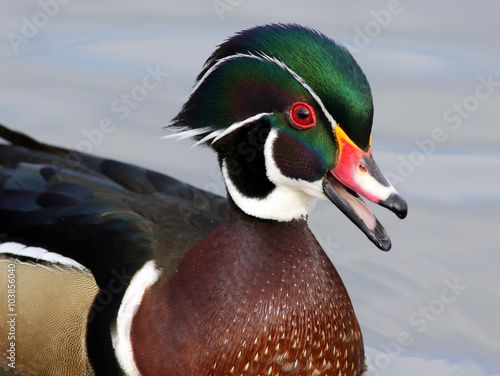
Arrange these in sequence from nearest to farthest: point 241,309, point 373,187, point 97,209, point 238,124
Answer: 1. point 373,187
2. point 238,124
3. point 241,309
4. point 97,209

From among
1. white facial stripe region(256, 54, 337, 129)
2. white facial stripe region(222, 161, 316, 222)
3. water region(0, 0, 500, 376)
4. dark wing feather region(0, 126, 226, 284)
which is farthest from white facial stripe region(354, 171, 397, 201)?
water region(0, 0, 500, 376)

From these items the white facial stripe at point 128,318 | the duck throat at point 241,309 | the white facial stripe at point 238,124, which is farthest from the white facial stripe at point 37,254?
the white facial stripe at point 238,124

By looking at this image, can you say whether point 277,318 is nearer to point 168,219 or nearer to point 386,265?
point 168,219

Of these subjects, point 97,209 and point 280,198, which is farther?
point 97,209

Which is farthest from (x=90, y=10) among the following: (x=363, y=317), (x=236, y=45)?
(x=236, y=45)

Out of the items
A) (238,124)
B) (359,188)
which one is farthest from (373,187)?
(238,124)

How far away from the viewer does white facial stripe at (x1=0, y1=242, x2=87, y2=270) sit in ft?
13.6

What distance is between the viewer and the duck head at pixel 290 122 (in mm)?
3562

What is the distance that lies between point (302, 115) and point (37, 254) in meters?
1.44

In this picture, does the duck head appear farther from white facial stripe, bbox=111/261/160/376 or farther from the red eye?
white facial stripe, bbox=111/261/160/376

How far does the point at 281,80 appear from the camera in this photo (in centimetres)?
361

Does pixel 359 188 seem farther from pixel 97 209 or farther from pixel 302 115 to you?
pixel 97 209

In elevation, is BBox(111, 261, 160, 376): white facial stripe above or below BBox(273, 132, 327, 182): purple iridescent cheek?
below

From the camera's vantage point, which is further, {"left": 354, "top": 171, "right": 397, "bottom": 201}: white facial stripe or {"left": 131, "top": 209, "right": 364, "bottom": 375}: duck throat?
{"left": 131, "top": 209, "right": 364, "bottom": 375}: duck throat
